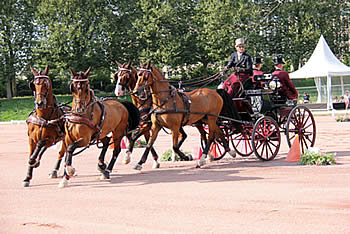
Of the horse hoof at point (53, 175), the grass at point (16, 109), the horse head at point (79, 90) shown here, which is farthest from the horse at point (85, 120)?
the grass at point (16, 109)

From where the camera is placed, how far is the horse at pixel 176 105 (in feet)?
36.4

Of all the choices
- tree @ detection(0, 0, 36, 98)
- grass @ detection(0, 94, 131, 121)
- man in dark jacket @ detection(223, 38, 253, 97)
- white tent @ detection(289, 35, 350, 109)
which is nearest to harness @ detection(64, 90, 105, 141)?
man in dark jacket @ detection(223, 38, 253, 97)

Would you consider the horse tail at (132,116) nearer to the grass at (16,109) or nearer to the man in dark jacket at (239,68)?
the man in dark jacket at (239,68)

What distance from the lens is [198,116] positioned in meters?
11.9

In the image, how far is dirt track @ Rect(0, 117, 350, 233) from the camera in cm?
611

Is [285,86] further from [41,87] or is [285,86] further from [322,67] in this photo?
[322,67]

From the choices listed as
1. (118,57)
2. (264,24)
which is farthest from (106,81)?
(264,24)

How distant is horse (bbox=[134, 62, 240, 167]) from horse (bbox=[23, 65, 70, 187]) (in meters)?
2.03

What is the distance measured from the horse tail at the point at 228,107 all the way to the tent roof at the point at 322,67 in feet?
76.1

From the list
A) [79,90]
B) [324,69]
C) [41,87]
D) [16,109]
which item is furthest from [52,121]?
[16,109]

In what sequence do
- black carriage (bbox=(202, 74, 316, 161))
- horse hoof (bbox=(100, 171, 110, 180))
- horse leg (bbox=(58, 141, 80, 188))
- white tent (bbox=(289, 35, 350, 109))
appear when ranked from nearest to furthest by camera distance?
horse leg (bbox=(58, 141, 80, 188)), horse hoof (bbox=(100, 171, 110, 180)), black carriage (bbox=(202, 74, 316, 161)), white tent (bbox=(289, 35, 350, 109))

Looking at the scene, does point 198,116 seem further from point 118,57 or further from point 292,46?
point 292,46

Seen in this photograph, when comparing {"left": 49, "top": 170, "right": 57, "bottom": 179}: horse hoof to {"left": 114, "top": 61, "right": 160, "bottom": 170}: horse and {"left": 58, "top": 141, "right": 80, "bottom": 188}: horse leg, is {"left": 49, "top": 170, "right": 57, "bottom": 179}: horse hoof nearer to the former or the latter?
{"left": 58, "top": 141, "right": 80, "bottom": 188}: horse leg

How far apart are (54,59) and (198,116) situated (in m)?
36.0
